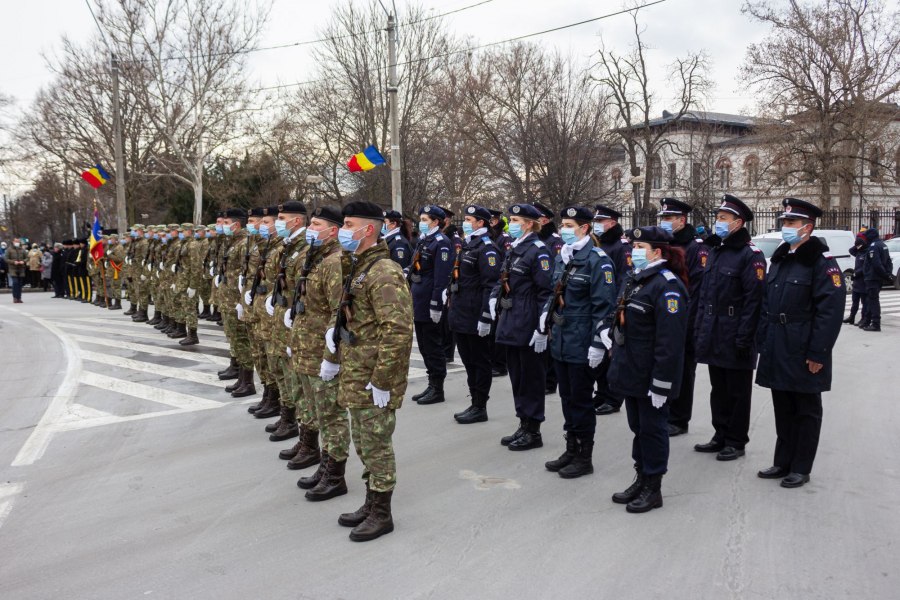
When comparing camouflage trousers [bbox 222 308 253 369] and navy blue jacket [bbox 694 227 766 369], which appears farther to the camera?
camouflage trousers [bbox 222 308 253 369]

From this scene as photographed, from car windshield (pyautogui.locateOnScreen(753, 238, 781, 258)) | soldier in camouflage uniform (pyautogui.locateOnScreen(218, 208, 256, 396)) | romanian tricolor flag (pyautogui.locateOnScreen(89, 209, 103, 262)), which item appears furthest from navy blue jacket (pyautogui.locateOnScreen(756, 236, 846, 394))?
romanian tricolor flag (pyautogui.locateOnScreen(89, 209, 103, 262))

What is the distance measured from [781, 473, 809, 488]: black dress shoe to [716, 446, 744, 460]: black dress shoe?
63 cm

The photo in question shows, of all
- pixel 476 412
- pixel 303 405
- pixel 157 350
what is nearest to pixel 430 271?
pixel 476 412

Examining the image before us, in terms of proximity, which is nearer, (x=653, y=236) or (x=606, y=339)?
(x=653, y=236)

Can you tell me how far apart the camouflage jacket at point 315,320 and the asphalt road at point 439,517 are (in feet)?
3.36

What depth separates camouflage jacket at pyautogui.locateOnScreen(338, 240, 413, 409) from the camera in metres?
4.02

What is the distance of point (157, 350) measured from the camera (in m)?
11.5

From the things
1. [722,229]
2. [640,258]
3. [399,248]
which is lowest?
[640,258]

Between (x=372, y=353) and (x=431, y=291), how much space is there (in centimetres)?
384

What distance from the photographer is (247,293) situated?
6930 mm

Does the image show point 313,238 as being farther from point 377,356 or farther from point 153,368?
point 153,368

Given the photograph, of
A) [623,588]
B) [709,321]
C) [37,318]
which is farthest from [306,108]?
[623,588]

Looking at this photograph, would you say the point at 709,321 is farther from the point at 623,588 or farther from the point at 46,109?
the point at 46,109

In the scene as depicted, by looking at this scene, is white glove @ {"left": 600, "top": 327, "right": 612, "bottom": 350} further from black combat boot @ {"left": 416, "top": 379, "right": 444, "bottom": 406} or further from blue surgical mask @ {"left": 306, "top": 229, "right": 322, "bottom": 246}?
black combat boot @ {"left": 416, "top": 379, "right": 444, "bottom": 406}
